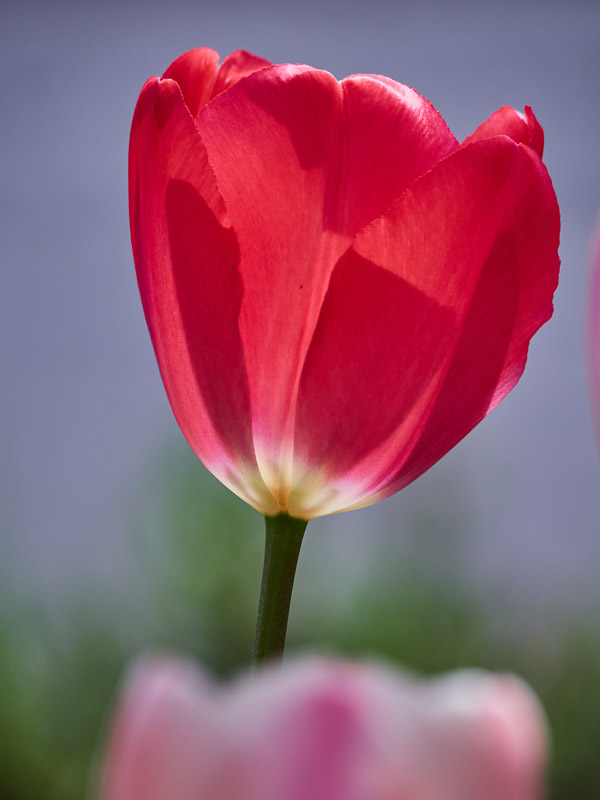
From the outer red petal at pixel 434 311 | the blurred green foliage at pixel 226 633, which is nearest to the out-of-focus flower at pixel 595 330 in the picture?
the outer red petal at pixel 434 311

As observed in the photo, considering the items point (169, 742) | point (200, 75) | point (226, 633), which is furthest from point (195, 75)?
point (226, 633)

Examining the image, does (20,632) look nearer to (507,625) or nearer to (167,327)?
(507,625)

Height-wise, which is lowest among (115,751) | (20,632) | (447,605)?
(20,632)

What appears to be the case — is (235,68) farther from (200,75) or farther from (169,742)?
(169,742)

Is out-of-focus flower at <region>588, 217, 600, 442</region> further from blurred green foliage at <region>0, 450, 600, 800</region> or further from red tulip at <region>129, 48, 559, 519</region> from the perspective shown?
blurred green foliage at <region>0, 450, 600, 800</region>

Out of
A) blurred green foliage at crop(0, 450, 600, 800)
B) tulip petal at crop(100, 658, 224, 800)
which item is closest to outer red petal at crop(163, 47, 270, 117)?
tulip petal at crop(100, 658, 224, 800)

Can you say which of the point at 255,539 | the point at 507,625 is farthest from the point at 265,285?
the point at 507,625
